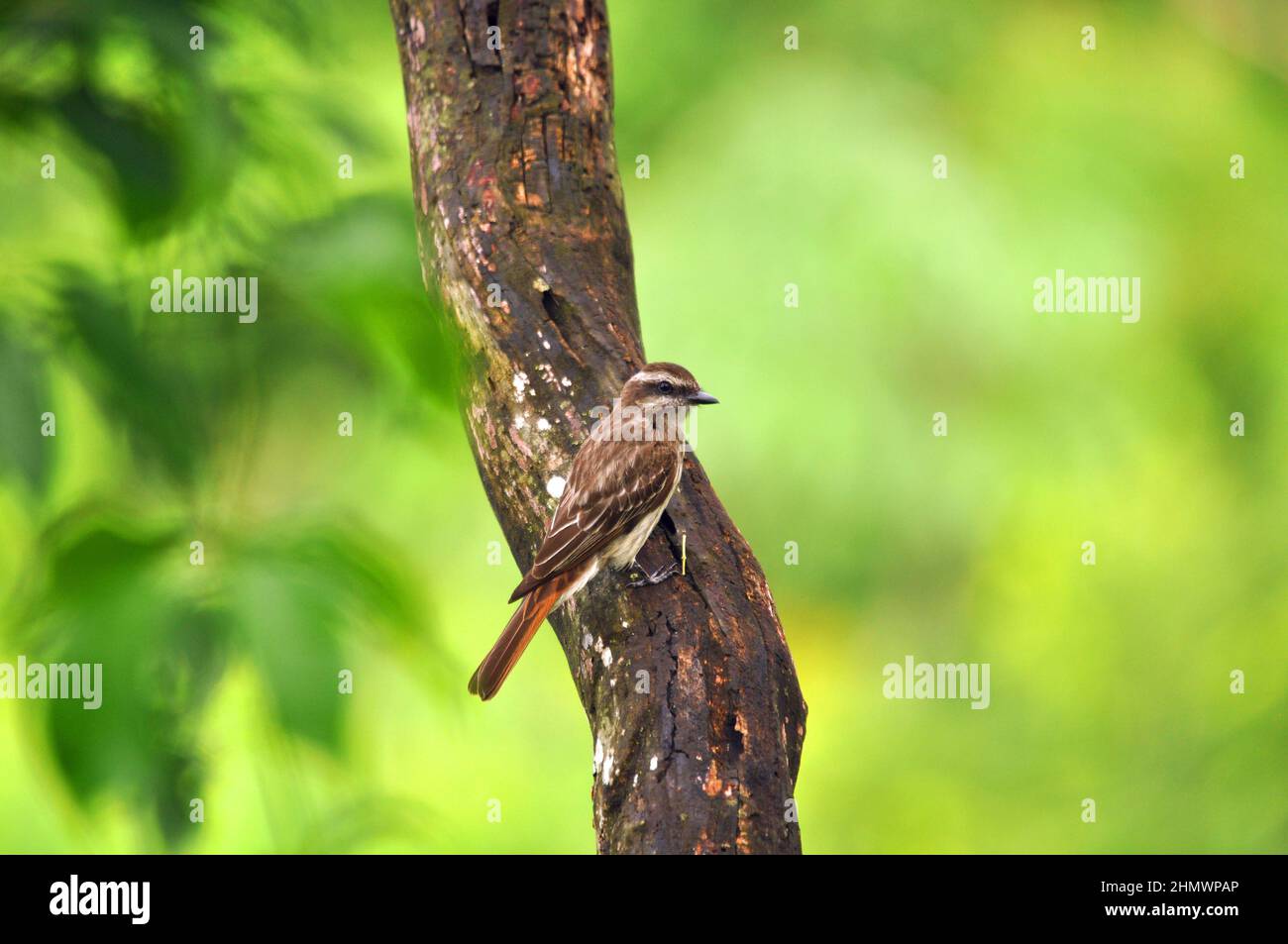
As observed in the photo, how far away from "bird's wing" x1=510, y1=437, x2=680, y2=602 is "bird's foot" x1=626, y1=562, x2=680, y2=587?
0.69ft

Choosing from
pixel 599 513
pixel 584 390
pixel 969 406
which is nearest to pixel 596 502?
pixel 599 513

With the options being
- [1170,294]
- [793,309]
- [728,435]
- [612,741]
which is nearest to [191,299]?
[612,741]

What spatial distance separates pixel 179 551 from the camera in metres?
1.16

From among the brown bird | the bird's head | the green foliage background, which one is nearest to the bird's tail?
the brown bird

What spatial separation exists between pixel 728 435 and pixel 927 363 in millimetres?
1864

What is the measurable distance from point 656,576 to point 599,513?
1.18 ft

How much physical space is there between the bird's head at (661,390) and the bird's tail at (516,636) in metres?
0.63

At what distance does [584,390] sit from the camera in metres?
4.04

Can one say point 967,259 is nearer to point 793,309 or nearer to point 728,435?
point 793,309

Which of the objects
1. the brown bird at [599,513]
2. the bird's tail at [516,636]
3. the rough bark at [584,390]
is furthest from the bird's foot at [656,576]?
the bird's tail at [516,636]

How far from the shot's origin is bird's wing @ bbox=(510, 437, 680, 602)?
12.8 ft

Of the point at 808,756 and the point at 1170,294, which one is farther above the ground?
the point at 1170,294

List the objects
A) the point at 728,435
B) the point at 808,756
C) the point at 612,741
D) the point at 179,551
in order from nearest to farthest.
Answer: the point at 179,551 < the point at 612,741 < the point at 728,435 < the point at 808,756

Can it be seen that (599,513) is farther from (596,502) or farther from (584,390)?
(584,390)
